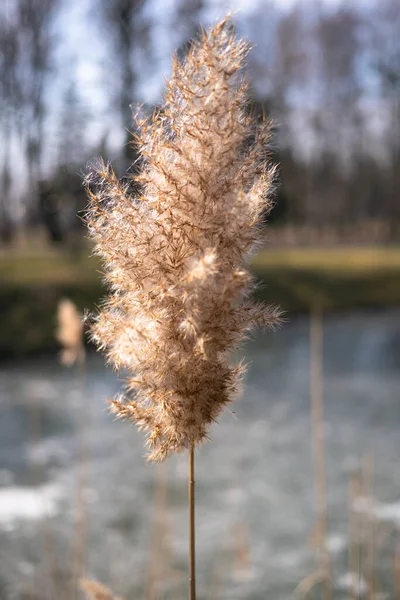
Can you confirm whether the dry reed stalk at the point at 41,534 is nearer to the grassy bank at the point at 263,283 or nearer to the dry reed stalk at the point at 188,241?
the dry reed stalk at the point at 188,241

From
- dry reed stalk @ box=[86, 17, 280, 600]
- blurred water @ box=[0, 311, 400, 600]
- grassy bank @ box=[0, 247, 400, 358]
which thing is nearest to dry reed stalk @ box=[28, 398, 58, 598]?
blurred water @ box=[0, 311, 400, 600]

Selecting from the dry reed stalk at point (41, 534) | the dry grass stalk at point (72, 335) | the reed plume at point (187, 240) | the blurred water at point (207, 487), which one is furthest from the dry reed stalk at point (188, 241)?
the dry reed stalk at point (41, 534)

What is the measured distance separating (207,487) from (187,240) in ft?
20.0

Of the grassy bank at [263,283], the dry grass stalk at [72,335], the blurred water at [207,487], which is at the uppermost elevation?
the grassy bank at [263,283]

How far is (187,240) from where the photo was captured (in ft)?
4.26

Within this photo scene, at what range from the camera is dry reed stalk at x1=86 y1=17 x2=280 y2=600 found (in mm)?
1283

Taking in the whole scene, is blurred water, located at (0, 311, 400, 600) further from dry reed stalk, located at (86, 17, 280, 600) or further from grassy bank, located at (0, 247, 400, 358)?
dry reed stalk, located at (86, 17, 280, 600)

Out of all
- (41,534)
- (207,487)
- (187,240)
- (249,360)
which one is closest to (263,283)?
(249,360)

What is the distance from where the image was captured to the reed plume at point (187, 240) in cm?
128

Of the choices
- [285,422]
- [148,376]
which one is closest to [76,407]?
[285,422]

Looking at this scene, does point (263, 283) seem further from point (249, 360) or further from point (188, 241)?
point (188, 241)

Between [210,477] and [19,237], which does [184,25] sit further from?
[210,477]

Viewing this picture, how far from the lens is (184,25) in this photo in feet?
53.8

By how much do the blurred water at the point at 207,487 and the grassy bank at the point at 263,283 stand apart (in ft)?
6.17
